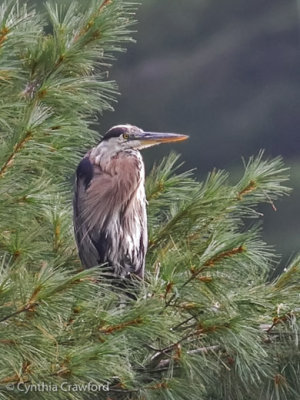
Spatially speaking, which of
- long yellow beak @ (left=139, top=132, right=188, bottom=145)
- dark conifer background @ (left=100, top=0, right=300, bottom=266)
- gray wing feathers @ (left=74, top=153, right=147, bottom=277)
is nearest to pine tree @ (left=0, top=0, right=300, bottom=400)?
gray wing feathers @ (left=74, top=153, right=147, bottom=277)

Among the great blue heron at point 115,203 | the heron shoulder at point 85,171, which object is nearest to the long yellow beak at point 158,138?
the great blue heron at point 115,203

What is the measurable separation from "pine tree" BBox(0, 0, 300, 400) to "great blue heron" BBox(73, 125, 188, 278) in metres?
0.04

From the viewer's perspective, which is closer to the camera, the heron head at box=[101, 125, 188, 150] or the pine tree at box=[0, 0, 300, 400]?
the pine tree at box=[0, 0, 300, 400]

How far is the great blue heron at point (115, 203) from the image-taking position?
1925 mm

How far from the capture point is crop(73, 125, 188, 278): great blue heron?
1.92 meters

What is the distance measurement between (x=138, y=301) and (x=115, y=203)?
590mm

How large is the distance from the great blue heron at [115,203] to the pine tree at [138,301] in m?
0.04

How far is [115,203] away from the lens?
2008 mm

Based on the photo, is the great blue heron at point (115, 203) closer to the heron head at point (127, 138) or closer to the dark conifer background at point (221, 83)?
the heron head at point (127, 138)

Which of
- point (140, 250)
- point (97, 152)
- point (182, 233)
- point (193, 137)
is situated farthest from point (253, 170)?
point (193, 137)

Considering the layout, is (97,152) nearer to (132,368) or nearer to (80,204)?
(80,204)

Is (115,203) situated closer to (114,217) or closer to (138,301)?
(114,217)

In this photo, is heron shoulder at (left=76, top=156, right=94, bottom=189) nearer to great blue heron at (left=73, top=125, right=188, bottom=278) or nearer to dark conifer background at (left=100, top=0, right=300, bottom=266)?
great blue heron at (left=73, top=125, right=188, bottom=278)

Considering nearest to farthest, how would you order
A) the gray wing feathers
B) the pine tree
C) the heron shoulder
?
1. the pine tree
2. the gray wing feathers
3. the heron shoulder
